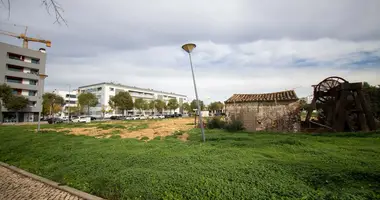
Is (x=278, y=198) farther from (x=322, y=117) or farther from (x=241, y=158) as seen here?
(x=322, y=117)

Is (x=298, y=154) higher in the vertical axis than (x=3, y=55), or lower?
lower

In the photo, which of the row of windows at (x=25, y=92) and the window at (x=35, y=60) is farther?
the window at (x=35, y=60)

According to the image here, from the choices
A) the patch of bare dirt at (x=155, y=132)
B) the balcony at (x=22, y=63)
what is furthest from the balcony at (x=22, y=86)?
the patch of bare dirt at (x=155, y=132)

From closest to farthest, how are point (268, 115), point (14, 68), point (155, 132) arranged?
1. point (155, 132)
2. point (268, 115)
3. point (14, 68)

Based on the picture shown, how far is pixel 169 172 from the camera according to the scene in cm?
517

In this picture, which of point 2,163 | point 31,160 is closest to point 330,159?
point 31,160

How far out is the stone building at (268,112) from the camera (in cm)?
1517

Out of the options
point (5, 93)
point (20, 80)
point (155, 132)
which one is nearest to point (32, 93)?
point (20, 80)

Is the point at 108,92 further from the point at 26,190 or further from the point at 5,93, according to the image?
the point at 26,190

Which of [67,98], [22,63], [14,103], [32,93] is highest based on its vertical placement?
[22,63]

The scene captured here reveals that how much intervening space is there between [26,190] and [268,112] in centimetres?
1615

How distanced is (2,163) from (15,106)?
40.6 meters

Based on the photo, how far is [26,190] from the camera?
5156 millimetres

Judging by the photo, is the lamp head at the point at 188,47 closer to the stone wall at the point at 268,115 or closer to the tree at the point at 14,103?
the stone wall at the point at 268,115
